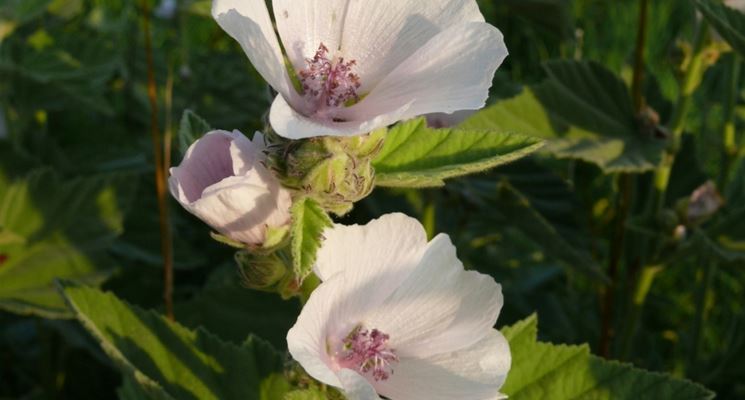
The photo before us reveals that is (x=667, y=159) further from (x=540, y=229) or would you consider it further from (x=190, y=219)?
(x=190, y=219)

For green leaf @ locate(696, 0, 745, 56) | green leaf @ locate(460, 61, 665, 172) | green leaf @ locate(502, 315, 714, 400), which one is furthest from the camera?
green leaf @ locate(460, 61, 665, 172)

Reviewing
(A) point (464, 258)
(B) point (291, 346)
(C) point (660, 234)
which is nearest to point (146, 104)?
(A) point (464, 258)

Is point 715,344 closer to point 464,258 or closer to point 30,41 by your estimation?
point 464,258

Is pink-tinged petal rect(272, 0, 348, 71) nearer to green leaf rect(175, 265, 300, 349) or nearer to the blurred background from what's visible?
the blurred background

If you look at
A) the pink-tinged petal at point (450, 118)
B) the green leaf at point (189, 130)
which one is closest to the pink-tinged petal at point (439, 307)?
the green leaf at point (189, 130)

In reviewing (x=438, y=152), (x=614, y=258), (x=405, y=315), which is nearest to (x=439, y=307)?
(x=405, y=315)

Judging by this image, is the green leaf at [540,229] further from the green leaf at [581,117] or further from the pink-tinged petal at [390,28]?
the pink-tinged petal at [390,28]

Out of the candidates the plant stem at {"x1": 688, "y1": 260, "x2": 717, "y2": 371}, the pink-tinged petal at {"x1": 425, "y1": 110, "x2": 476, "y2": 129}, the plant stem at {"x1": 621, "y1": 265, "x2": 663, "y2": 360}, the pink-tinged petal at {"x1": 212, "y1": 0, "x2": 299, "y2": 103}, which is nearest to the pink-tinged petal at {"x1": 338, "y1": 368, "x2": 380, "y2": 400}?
the pink-tinged petal at {"x1": 212, "y1": 0, "x2": 299, "y2": 103}
